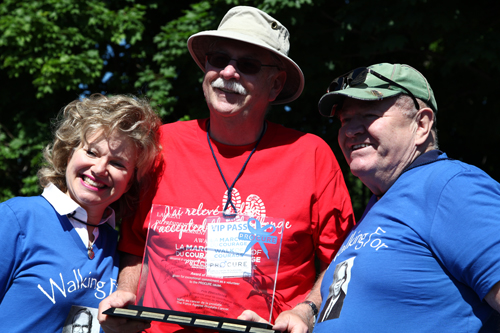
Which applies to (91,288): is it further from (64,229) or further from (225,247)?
(225,247)

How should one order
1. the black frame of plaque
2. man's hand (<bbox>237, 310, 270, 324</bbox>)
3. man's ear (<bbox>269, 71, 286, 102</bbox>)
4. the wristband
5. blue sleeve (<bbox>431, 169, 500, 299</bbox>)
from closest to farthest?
blue sleeve (<bbox>431, 169, 500, 299</bbox>)
the black frame of plaque
man's hand (<bbox>237, 310, 270, 324</bbox>)
the wristband
man's ear (<bbox>269, 71, 286, 102</bbox>)

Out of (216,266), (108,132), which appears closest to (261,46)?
(108,132)

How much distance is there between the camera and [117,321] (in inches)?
84.4

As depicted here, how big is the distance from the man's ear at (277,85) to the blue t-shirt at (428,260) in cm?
109

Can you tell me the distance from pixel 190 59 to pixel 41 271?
393 cm

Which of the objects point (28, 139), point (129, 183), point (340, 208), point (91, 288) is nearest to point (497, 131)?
point (340, 208)

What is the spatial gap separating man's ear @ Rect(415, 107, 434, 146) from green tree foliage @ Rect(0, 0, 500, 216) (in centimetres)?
307

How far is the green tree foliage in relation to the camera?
16.2 feet

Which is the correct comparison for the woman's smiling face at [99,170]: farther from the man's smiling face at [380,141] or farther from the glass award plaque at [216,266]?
the man's smiling face at [380,141]

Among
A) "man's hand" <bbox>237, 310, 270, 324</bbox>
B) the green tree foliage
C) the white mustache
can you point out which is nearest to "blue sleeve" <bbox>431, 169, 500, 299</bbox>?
"man's hand" <bbox>237, 310, 270, 324</bbox>

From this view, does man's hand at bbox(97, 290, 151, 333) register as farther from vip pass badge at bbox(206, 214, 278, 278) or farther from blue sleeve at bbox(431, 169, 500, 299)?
blue sleeve at bbox(431, 169, 500, 299)

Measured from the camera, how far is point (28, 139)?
6.30 meters

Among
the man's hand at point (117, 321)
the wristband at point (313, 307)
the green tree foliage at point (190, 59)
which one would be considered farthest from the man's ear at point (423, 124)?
the green tree foliage at point (190, 59)

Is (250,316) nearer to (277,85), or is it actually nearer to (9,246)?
(9,246)
